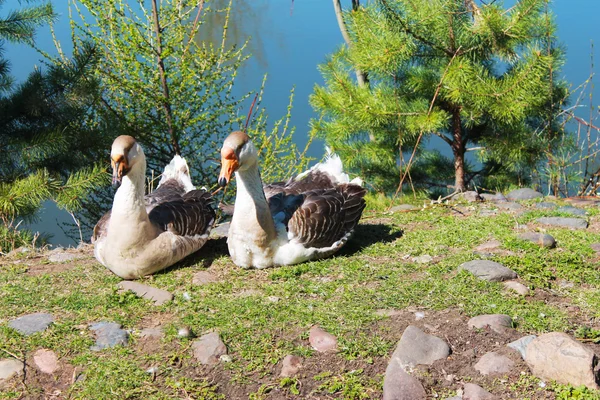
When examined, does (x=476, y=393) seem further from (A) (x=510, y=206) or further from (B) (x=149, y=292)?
(A) (x=510, y=206)

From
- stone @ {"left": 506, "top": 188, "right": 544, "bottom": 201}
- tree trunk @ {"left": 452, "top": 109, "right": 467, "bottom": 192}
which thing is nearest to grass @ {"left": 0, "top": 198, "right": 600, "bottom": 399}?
stone @ {"left": 506, "top": 188, "right": 544, "bottom": 201}

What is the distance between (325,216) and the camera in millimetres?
5562

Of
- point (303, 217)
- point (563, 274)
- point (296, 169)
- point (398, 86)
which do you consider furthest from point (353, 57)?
point (563, 274)

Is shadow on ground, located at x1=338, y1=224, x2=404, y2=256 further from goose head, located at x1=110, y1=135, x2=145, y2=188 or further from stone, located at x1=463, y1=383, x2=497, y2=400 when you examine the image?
stone, located at x1=463, y1=383, x2=497, y2=400

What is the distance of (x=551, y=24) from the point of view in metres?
7.91

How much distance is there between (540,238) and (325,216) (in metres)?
1.88

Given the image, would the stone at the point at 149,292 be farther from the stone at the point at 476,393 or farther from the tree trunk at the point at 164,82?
the tree trunk at the point at 164,82

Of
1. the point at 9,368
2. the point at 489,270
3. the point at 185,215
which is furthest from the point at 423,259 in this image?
the point at 9,368

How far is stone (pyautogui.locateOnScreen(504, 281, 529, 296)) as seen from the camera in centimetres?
473

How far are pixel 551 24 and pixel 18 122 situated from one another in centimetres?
622

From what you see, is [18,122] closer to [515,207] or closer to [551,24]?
[515,207]

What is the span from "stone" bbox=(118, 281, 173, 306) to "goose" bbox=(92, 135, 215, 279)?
114 mm

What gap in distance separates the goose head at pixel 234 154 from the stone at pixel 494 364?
2.21 metres

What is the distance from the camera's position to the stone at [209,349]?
406 cm
